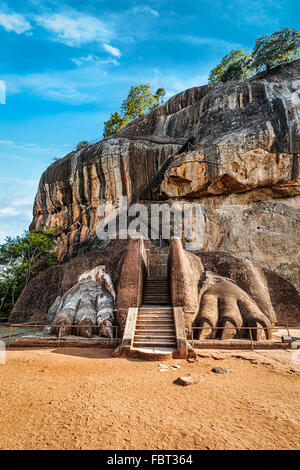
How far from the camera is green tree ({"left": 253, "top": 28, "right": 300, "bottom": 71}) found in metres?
21.5

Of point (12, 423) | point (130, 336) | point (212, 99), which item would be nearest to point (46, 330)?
point (130, 336)

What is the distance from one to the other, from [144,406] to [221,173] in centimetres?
1411

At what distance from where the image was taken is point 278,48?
2180cm

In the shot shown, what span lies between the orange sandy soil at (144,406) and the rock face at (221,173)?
8126 millimetres

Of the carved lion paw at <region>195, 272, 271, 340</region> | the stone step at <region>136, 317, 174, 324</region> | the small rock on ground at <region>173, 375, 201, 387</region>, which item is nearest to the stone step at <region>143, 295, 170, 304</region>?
the carved lion paw at <region>195, 272, 271, 340</region>

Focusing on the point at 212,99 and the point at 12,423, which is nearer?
the point at 12,423

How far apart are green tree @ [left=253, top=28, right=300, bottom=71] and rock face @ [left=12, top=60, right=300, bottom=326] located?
3671 mm

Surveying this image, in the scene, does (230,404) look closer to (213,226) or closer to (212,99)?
(213,226)

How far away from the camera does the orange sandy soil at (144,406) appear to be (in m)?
2.28

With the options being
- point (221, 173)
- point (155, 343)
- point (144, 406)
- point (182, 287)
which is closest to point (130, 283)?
point (182, 287)

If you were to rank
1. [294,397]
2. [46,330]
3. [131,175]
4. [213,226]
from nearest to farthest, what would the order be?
[294,397], [46,330], [213,226], [131,175]

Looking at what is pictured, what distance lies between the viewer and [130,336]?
18.5 feet

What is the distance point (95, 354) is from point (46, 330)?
11.2 feet

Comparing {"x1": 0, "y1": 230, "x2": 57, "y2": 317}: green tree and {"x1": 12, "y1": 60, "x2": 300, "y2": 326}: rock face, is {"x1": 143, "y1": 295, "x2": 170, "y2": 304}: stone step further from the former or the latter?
{"x1": 0, "y1": 230, "x2": 57, "y2": 317}: green tree
